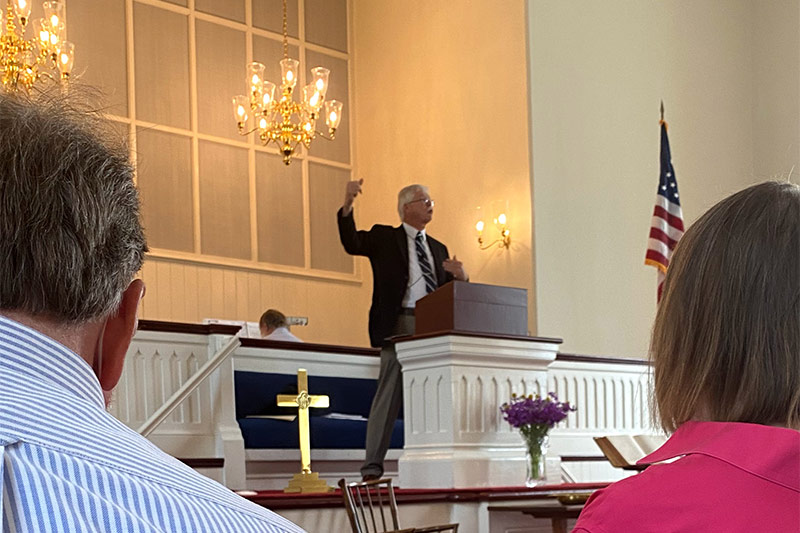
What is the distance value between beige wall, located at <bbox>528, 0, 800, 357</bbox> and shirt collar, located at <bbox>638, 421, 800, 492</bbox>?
9.35 meters

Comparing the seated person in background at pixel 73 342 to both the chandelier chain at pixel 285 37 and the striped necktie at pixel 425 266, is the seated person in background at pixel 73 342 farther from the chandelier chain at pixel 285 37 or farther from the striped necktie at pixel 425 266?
the chandelier chain at pixel 285 37

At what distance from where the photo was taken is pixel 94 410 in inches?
31.1

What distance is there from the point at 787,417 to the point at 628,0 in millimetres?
11168

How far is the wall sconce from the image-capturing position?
10750 millimetres

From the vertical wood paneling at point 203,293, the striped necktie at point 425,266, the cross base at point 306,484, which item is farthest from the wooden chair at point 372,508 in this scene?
the vertical wood paneling at point 203,293

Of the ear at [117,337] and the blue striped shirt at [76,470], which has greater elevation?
the ear at [117,337]

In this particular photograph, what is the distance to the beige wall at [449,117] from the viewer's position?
1084cm

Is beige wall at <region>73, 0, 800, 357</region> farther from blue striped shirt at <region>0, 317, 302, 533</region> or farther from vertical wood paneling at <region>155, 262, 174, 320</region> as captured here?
blue striped shirt at <region>0, 317, 302, 533</region>

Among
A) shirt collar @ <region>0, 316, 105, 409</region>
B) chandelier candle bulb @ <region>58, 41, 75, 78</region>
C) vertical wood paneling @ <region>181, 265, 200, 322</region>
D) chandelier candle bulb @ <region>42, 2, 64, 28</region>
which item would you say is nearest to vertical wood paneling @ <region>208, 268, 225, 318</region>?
vertical wood paneling @ <region>181, 265, 200, 322</region>

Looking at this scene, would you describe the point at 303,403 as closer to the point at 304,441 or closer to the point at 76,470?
the point at 304,441

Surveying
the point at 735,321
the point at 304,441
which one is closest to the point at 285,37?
the point at 304,441

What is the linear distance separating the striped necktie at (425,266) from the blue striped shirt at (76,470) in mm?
6338

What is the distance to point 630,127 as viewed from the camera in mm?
11367

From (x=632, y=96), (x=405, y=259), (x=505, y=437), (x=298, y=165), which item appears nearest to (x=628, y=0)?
(x=632, y=96)
